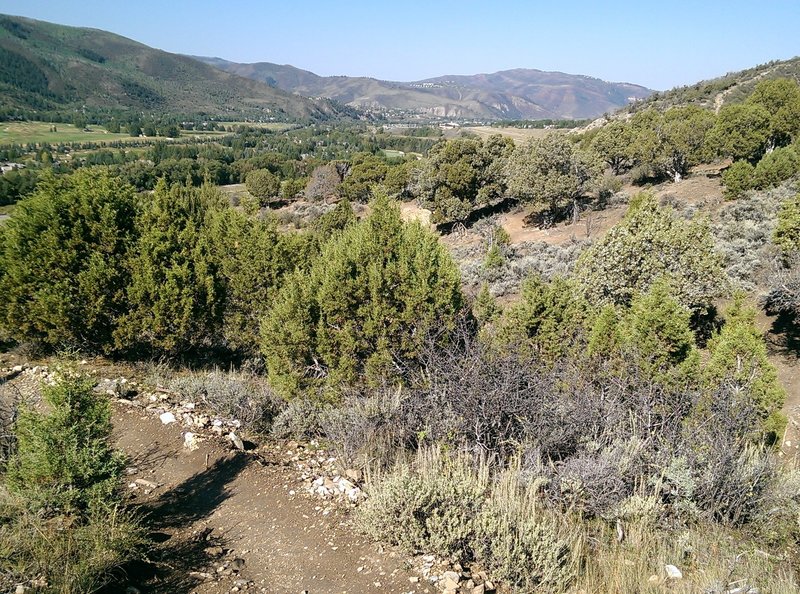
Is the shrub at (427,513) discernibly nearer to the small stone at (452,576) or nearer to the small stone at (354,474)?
the small stone at (452,576)

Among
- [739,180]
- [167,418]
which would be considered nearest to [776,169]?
[739,180]

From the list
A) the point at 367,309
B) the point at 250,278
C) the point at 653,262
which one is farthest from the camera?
the point at 250,278

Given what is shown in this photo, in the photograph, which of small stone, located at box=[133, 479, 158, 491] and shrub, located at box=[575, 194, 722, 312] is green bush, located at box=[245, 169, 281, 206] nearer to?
shrub, located at box=[575, 194, 722, 312]

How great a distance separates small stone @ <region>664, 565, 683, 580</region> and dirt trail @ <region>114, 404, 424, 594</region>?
218 centimetres

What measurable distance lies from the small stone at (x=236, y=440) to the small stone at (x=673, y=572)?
5.57 meters

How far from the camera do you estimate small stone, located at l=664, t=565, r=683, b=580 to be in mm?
4102

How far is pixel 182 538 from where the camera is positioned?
4.91m

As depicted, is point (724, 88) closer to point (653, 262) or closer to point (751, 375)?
point (653, 262)

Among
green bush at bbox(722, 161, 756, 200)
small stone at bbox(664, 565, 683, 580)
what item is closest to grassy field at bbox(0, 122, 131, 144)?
green bush at bbox(722, 161, 756, 200)

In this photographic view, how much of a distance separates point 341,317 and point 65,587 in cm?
572

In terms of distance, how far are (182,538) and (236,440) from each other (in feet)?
6.96

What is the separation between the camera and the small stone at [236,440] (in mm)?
6941

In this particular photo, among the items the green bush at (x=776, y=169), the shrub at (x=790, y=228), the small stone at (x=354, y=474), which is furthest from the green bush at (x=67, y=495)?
the green bush at (x=776, y=169)

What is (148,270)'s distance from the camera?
1044 centimetres
